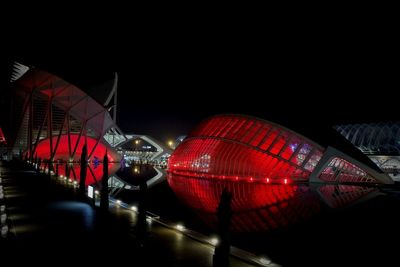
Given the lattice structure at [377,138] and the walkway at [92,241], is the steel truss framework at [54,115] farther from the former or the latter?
the lattice structure at [377,138]

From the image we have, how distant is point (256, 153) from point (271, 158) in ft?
4.76

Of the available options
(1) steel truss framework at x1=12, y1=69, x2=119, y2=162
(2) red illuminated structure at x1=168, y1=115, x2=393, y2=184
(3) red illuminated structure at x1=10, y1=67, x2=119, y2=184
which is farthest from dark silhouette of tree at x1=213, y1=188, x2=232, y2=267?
(1) steel truss framework at x1=12, y1=69, x2=119, y2=162

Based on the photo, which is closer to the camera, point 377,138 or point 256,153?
point 256,153

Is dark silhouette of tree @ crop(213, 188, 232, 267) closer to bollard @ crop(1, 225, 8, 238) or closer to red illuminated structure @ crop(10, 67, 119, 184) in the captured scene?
bollard @ crop(1, 225, 8, 238)

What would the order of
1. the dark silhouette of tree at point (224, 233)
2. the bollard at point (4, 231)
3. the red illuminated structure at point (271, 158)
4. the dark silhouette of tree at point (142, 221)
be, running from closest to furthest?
1. the dark silhouette of tree at point (224, 233)
2. the bollard at point (4, 231)
3. the dark silhouette of tree at point (142, 221)
4. the red illuminated structure at point (271, 158)

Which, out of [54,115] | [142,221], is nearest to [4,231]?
[142,221]

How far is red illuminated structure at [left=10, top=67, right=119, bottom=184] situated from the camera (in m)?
42.7

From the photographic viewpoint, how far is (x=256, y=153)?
111ft

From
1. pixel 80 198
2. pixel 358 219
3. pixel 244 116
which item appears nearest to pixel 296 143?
pixel 244 116

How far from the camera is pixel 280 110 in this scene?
37500 millimetres

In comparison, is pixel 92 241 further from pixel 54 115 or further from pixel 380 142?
pixel 380 142

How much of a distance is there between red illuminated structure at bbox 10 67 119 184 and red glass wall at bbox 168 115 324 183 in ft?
38.2

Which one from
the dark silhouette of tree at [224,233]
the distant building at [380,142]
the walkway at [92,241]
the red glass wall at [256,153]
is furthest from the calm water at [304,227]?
the distant building at [380,142]

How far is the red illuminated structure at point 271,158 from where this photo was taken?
3325 cm
